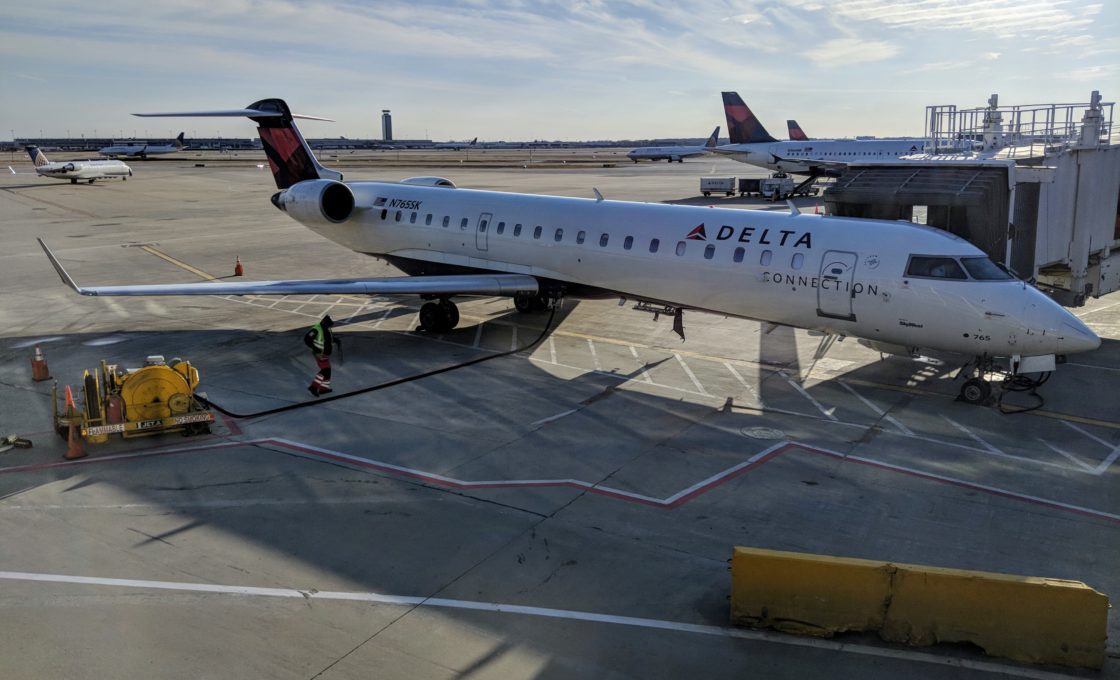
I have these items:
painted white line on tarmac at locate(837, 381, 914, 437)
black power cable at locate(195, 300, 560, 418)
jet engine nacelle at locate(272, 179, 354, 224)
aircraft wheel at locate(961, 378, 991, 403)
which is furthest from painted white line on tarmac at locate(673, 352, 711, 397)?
jet engine nacelle at locate(272, 179, 354, 224)

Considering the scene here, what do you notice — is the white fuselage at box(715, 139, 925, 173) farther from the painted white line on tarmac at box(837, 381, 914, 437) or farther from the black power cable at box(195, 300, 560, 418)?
the painted white line on tarmac at box(837, 381, 914, 437)

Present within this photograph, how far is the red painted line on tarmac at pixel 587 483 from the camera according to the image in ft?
34.3

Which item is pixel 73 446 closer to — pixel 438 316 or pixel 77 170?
pixel 438 316

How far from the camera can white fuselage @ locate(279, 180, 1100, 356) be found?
13609 millimetres

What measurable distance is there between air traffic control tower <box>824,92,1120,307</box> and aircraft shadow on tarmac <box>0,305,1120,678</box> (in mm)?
2973

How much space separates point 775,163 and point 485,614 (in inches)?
2358

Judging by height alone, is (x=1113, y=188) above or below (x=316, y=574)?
above

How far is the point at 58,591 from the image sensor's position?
8.38 m

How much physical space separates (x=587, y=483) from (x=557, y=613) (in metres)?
3.20

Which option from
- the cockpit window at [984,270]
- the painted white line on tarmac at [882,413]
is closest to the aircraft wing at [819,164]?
the painted white line on tarmac at [882,413]

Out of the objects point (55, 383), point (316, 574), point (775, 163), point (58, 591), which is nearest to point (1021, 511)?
point (316, 574)

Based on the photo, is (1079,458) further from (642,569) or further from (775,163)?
(775,163)

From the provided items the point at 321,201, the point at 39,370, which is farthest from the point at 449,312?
the point at 39,370

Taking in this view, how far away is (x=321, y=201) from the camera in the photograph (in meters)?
21.6
